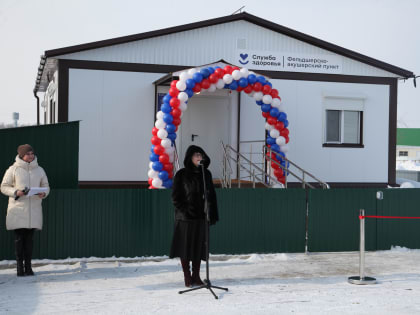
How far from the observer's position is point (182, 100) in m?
12.0

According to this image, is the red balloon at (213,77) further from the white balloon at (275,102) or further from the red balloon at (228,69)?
the white balloon at (275,102)

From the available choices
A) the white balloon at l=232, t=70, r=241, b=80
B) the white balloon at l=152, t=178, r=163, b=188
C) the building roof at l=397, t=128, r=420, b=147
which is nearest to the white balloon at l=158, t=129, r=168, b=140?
the white balloon at l=152, t=178, r=163, b=188

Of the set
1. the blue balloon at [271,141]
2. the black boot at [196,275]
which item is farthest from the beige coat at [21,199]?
the blue balloon at [271,141]

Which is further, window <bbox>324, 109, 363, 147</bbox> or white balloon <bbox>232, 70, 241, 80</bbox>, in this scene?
window <bbox>324, 109, 363, 147</bbox>

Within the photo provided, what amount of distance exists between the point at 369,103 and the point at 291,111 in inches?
105

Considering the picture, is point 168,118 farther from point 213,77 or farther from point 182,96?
point 213,77

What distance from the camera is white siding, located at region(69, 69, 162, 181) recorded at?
1387 centimetres

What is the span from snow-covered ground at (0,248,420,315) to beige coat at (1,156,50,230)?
0.80 metres

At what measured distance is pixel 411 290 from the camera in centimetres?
738

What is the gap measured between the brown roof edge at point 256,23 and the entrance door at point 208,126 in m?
1.96

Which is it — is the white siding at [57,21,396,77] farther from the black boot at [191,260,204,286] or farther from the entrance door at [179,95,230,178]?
the black boot at [191,260,204,286]

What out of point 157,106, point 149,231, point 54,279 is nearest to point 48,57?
point 157,106

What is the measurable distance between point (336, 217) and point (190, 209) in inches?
166

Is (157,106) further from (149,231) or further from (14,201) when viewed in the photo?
(14,201)
